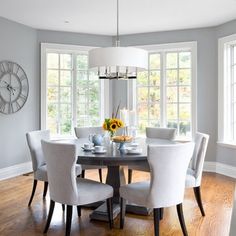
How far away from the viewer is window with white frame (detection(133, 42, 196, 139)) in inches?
228

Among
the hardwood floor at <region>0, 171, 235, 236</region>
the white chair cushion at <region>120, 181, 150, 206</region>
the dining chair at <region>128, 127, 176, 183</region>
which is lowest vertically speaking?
the hardwood floor at <region>0, 171, 235, 236</region>

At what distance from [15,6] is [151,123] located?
3.22m

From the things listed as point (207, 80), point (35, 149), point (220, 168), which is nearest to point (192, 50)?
point (207, 80)

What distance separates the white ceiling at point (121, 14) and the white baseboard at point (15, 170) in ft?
8.14

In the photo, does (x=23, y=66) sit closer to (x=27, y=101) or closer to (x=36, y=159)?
(x=27, y=101)

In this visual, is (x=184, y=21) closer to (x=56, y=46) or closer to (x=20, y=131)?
(x=56, y=46)

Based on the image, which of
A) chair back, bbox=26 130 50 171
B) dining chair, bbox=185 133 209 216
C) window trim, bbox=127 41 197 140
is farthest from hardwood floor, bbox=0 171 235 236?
window trim, bbox=127 41 197 140

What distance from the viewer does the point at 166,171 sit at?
2.61m

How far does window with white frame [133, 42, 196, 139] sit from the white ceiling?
508 mm

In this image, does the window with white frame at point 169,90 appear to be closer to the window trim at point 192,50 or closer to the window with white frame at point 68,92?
the window trim at point 192,50

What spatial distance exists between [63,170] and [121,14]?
3058mm

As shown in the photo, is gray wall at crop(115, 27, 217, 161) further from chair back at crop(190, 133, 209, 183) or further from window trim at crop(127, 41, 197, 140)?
chair back at crop(190, 133, 209, 183)

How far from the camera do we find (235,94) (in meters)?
5.38

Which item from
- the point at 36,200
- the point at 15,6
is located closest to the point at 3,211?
the point at 36,200
